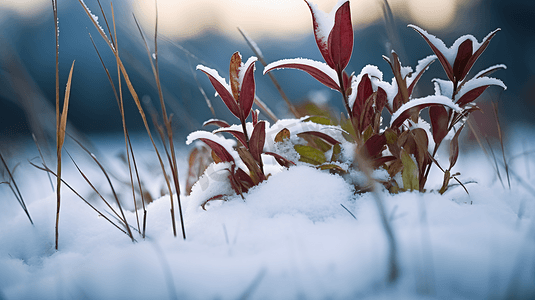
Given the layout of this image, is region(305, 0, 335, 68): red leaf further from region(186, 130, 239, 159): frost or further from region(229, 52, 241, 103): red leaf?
region(186, 130, 239, 159): frost

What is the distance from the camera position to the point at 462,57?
531mm

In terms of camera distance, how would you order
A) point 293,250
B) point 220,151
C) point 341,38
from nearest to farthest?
1. point 293,250
2. point 341,38
3. point 220,151

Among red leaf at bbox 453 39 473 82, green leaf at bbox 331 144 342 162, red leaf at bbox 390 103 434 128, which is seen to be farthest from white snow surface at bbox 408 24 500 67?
green leaf at bbox 331 144 342 162

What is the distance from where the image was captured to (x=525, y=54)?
7.49ft

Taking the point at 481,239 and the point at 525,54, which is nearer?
the point at 481,239

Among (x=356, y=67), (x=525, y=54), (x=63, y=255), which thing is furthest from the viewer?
(x=356, y=67)

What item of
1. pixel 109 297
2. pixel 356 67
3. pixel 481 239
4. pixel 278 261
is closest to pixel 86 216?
pixel 109 297

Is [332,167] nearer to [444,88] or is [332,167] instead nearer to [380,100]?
[380,100]

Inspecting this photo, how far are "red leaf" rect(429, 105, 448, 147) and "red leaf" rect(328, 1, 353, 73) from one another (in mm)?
196

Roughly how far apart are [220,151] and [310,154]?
7.9 inches

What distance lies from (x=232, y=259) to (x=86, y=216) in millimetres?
424

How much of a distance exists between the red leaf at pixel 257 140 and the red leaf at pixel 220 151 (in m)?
0.06

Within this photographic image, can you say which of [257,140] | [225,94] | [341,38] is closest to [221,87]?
[225,94]

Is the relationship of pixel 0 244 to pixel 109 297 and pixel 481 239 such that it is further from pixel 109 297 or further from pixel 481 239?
pixel 481 239
